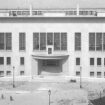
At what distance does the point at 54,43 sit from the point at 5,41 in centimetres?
936

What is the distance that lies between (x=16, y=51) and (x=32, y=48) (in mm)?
3098

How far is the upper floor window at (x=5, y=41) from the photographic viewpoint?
159 feet

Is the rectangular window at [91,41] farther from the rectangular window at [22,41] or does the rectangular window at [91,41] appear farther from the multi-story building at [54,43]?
the rectangular window at [22,41]

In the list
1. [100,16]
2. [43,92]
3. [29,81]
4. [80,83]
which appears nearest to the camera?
[43,92]

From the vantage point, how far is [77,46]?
159 feet

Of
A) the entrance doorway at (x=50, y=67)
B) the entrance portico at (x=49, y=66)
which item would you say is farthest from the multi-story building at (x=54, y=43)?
the entrance doorway at (x=50, y=67)

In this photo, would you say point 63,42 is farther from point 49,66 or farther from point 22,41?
point 22,41

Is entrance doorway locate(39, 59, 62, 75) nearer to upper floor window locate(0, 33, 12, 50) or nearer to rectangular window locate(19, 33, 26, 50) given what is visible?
rectangular window locate(19, 33, 26, 50)

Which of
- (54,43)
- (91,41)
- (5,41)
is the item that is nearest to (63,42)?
(54,43)

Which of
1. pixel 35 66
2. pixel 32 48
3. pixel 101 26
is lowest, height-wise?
pixel 35 66

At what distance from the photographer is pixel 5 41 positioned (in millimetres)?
48531

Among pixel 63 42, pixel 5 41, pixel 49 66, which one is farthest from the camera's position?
pixel 49 66

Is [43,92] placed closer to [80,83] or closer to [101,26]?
[80,83]

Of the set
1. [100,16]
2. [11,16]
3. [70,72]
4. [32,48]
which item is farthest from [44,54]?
[100,16]
